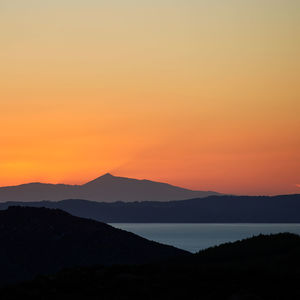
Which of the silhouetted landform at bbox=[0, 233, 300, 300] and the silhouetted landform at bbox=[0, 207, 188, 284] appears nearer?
the silhouetted landform at bbox=[0, 233, 300, 300]

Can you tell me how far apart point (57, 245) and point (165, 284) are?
61.8 metres

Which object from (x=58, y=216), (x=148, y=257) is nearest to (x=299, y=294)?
(x=148, y=257)

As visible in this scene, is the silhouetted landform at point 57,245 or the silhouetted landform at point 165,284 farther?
the silhouetted landform at point 57,245

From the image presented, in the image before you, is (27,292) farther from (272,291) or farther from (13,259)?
(13,259)

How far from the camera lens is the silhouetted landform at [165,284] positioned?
29.0m

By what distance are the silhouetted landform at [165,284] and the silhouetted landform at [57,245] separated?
48.4 m

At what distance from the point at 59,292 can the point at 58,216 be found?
6951 cm

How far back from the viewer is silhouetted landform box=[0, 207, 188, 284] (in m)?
84.6

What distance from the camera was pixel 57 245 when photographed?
9075cm

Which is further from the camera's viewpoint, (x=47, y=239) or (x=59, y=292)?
(x=47, y=239)

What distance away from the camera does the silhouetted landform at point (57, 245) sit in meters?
84.6

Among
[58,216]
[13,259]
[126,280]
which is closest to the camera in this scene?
[126,280]

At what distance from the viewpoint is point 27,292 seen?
29.9 m

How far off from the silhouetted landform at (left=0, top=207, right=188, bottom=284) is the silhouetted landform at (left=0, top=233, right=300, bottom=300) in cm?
4838
